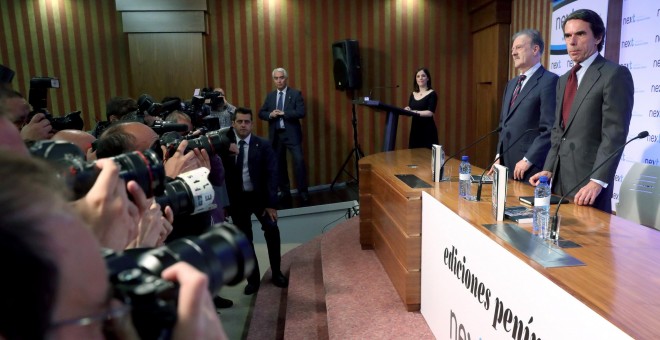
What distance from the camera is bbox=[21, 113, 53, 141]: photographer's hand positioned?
2094mm

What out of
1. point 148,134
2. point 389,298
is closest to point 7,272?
point 148,134

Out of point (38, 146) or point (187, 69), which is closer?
point (38, 146)

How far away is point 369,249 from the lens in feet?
11.2

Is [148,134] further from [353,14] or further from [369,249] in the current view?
[353,14]

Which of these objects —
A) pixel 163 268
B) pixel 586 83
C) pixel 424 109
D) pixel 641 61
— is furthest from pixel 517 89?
pixel 163 268

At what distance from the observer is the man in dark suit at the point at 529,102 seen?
268 centimetres

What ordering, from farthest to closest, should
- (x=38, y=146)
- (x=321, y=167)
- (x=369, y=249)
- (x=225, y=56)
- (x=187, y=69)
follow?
1. (x=321, y=167)
2. (x=225, y=56)
3. (x=187, y=69)
4. (x=369, y=249)
5. (x=38, y=146)

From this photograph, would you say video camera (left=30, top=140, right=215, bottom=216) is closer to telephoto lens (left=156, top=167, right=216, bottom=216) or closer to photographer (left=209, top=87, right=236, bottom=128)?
telephoto lens (left=156, top=167, right=216, bottom=216)

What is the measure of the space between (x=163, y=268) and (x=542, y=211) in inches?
51.1

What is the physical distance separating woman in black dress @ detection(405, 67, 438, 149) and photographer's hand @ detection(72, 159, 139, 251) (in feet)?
14.4

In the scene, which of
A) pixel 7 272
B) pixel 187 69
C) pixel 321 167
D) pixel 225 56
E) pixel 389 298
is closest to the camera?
pixel 7 272

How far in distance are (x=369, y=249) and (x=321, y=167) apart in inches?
127

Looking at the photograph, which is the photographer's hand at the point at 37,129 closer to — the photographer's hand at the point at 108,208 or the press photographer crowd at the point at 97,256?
the press photographer crowd at the point at 97,256

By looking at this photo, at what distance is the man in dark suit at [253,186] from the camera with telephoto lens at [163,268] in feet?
9.27
